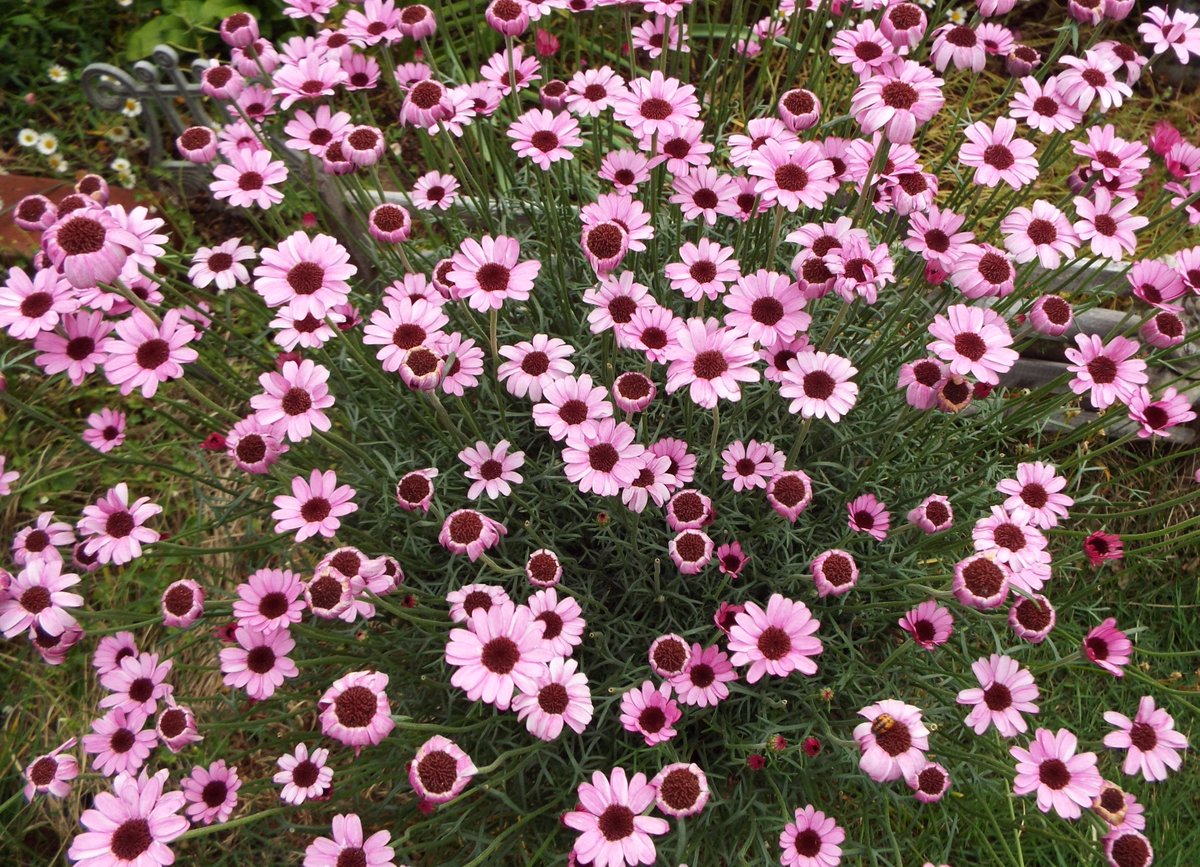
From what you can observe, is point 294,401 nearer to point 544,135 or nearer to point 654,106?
point 544,135

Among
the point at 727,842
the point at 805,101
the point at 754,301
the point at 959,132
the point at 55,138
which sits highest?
the point at 805,101

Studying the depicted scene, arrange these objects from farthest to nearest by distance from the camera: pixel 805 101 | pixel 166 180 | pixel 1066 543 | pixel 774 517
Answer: pixel 166 180
pixel 1066 543
pixel 774 517
pixel 805 101

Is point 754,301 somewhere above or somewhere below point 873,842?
above

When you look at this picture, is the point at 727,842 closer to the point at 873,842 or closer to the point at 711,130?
the point at 873,842

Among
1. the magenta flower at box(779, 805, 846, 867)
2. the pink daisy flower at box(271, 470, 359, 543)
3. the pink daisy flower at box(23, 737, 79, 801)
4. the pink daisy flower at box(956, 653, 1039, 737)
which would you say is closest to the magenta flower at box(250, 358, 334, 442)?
the pink daisy flower at box(271, 470, 359, 543)

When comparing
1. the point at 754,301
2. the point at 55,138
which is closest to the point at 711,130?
the point at 754,301

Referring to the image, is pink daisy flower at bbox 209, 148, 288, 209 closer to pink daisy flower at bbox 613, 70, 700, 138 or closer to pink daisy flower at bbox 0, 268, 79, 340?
pink daisy flower at bbox 0, 268, 79, 340

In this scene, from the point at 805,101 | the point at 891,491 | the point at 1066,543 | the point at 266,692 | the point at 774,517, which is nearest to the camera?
the point at 266,692

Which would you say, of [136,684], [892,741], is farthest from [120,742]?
[892,741]
